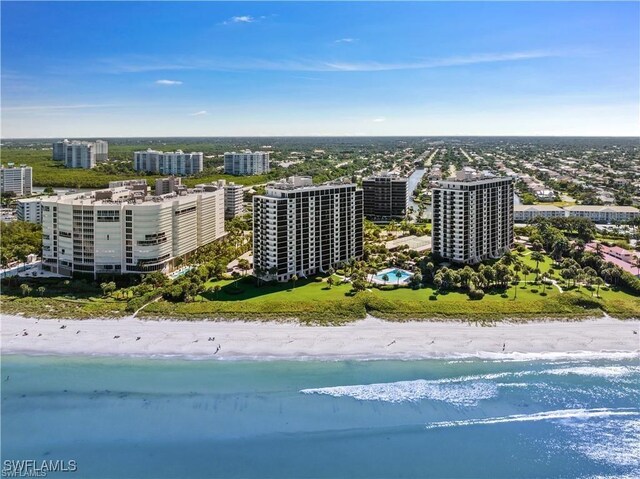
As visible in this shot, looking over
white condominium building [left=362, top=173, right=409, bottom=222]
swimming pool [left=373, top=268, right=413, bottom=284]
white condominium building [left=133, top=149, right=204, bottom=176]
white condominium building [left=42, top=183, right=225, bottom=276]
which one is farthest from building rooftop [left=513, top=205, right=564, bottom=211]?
white condominium building [left=133, top=149, right=204, bottom=176]

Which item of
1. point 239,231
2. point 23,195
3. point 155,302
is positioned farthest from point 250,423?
point 23,195

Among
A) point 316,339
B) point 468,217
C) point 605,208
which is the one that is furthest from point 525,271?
point 605,208

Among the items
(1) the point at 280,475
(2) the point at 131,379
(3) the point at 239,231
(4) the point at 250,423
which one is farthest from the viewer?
(3) the point at 239,231

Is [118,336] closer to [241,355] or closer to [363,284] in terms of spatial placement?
[241,355]

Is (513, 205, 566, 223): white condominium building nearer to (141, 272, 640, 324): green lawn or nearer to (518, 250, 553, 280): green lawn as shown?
(518, 250, 553, 280): green lawn

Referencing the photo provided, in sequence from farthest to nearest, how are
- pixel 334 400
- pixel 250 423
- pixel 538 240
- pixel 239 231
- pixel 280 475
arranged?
pixel 239 231
pixel 538 240
pixel 334 400
pixel 250 423
pixel 280 475

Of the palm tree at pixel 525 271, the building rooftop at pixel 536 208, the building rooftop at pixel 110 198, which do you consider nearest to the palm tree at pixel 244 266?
the building rooftop at pixel 110 198
